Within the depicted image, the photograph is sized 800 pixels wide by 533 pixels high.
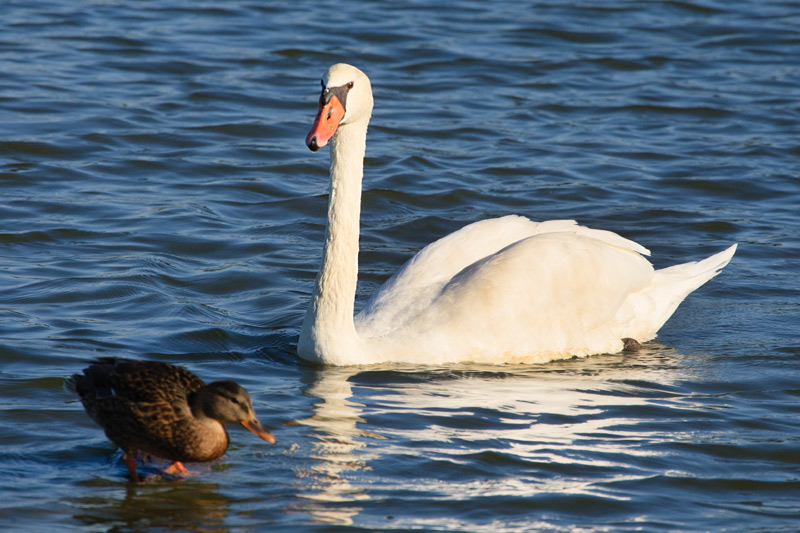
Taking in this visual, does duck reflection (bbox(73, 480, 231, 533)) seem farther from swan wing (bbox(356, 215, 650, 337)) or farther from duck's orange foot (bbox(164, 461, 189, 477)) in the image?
swan wing (bbox(356, 215, 650, 337))

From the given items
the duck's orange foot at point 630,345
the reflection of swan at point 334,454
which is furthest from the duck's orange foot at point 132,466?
the duck's orange foot at point 630,345

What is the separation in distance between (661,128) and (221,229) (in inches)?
242

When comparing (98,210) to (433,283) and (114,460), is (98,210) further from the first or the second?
(114,460)

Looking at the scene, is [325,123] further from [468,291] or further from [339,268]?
[468,291]

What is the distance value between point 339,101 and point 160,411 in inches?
98.4

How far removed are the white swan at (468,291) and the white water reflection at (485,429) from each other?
0.54ft

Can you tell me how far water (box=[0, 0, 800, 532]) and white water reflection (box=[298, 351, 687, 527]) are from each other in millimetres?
20

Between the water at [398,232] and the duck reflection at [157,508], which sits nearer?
the duck reflection at [157,508]

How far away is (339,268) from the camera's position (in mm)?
7707

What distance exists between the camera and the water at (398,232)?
19.0 ft

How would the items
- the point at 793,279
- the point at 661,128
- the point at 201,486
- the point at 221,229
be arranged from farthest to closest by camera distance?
the point at 661,128, the point at 221,229, the point at 793,279, the point at 201,486

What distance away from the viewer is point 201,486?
5.76 m

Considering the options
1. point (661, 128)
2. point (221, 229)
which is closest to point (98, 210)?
point (221, 229)

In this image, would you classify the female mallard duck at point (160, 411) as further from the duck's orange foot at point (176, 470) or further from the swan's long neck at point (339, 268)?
the swan's long neck at point (339, 268)
